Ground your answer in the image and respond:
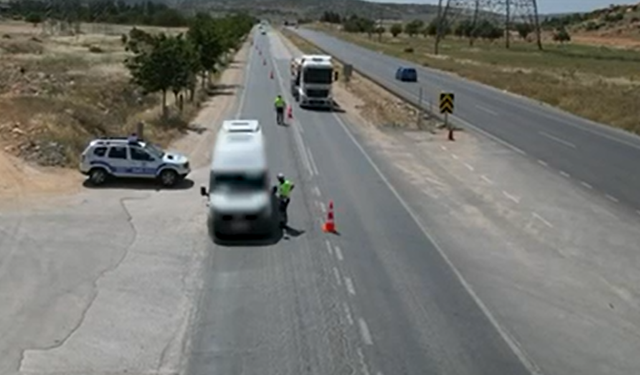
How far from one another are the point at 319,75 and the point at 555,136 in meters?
15.0

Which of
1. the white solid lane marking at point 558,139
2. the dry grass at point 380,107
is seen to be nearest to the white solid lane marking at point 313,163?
the dry grass at point 380,107

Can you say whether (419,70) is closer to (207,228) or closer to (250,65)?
(250,65)

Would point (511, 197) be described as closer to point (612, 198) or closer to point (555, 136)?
point (612, 198)

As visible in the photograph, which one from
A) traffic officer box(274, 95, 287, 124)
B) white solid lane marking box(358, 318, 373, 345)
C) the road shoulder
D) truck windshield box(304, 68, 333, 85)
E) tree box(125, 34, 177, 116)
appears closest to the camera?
white solid lane marking box(358, 318, 373, 345)

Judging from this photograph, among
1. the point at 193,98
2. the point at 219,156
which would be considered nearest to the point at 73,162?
the point at 219,156

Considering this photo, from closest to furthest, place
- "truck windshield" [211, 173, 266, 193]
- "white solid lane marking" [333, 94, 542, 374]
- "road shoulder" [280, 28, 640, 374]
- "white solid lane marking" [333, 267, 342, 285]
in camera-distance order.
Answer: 1. "white solid lane marking" [333, 94, 542, 374]
2. "road shoulder" [280, 28, 640, 374]
3. "white solid lane marking" [333, 267, 342, 285]
4. "truck windshield" [211, 173, 266, 193]

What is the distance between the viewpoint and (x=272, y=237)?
2333cm

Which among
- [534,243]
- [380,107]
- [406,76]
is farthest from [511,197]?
[406,76]

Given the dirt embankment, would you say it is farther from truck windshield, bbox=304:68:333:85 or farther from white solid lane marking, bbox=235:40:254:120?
truck windshield, bbox=304:68:333:85

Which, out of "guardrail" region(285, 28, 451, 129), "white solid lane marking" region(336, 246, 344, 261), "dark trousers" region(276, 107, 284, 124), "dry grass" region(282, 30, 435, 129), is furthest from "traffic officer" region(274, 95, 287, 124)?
"white solid lane marking" region(336, 246, 344, 261)

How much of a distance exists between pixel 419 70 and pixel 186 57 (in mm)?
54667

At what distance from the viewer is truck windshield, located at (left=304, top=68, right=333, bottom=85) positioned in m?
54.0

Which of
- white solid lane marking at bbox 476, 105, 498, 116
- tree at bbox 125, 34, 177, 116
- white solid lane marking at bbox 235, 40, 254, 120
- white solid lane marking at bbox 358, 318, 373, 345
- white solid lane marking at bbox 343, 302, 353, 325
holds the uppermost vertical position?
tree at bbox 125, 34, 177, 116

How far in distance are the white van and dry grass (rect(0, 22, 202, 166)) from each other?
10318 mm
